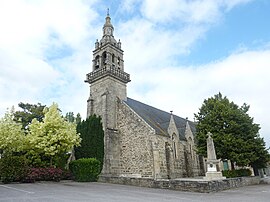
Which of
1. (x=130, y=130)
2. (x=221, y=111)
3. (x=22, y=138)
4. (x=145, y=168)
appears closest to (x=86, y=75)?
(x=130, y=130)

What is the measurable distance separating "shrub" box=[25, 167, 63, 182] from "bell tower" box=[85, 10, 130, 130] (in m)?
6.32

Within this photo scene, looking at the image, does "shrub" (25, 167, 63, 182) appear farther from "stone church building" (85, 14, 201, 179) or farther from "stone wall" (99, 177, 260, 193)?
"stone church building" (85, 14, 201, 179)

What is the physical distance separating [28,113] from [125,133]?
17279 mm

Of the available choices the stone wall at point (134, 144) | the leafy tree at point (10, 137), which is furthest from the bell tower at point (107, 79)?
the leafy tree at point (10, 137)

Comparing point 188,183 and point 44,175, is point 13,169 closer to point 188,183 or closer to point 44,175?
point 44,175

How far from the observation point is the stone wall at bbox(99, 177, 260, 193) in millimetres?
12387

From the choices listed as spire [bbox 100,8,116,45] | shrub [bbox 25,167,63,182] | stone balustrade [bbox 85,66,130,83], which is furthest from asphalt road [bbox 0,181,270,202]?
spire [bbox 100,8,116,45]

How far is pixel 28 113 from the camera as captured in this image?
3191cm

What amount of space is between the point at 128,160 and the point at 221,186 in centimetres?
1036

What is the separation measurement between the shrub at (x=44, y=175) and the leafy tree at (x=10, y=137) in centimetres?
268

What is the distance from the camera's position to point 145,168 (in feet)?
67.6

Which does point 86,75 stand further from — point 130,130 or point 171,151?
point 171,151

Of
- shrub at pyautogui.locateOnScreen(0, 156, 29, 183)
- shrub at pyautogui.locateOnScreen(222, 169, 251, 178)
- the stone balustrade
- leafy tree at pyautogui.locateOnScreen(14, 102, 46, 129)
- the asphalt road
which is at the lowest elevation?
the asphalt road

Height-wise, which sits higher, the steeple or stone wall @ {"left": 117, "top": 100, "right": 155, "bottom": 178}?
the steeple
